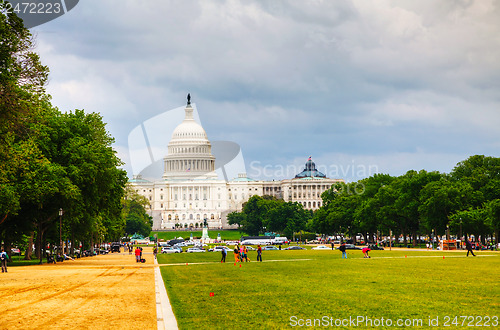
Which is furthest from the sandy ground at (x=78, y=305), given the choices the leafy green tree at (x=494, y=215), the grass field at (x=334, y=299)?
the leafy green tree at (x=494, y=215)

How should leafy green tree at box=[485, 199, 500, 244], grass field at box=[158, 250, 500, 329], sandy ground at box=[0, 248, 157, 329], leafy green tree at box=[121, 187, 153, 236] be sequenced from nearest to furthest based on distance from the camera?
1. grass field at box=[158, 250, 500, 329]
2. sandy ground at box=[0, 248, 157, 329]
3. leafy green tree at box=[485, 199, 500, 244]
4. leafy green tree at box=[121, 187, 153, 236]

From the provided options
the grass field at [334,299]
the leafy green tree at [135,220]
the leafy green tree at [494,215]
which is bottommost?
the grass field at [334,299]

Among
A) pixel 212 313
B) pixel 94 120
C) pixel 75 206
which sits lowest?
pixel 212 313

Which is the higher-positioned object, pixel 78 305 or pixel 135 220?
pixel 135 220

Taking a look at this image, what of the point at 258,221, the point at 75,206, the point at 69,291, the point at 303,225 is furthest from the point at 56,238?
the point at 258,221

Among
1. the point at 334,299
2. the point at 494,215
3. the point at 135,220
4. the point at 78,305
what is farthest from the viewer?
the point at 135,220

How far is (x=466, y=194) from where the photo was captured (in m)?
104

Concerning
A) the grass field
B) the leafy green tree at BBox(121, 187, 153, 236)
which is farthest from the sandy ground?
the leafy green tree at BBox(121, 187, 153, 236)

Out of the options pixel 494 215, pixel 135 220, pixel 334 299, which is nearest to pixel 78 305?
pixel 334 299

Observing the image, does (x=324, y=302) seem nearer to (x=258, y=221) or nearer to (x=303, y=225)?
(x=303, y=225)

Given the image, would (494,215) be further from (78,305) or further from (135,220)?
(135,220)

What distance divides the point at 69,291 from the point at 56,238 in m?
56.2

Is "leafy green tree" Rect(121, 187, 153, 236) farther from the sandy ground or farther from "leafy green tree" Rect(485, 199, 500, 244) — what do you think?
the sandy ground

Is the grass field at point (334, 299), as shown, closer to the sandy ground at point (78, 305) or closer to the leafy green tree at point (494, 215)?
the sandy ground at point (78, 305)
